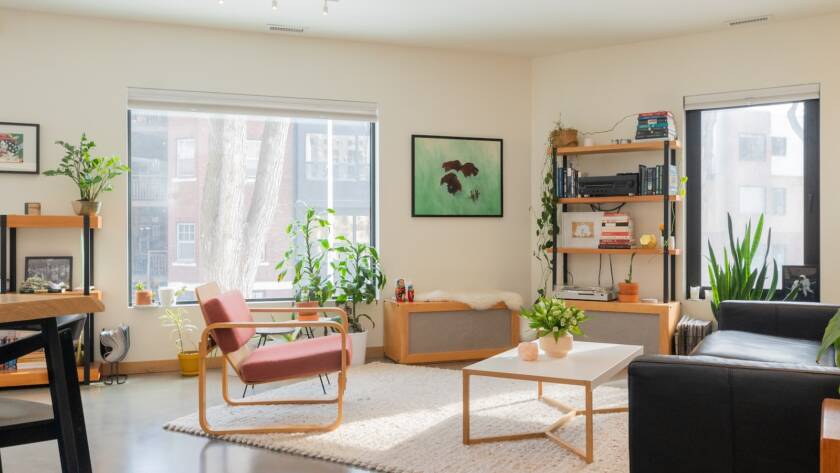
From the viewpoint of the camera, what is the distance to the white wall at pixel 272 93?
4.93 metres

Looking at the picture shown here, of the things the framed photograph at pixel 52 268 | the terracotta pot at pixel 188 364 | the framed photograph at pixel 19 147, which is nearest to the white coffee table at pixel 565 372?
the terracotta pot at pixel 188 364

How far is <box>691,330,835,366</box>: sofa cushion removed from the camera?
3.38 meters

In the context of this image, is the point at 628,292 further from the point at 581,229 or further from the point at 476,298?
the point at 476,298

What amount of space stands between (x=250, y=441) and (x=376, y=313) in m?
2.38

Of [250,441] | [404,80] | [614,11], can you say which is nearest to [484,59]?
[404,80]

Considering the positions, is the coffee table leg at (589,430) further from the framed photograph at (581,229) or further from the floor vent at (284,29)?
the floor vent at (284,29)

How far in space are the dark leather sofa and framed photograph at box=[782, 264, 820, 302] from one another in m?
3.16

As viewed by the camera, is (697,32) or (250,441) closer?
(250,441)

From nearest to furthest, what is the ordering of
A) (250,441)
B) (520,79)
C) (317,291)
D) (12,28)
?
(250,441) < (12,28) < (317,291) < (520,79)

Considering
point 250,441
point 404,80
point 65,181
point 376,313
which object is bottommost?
point 250,441

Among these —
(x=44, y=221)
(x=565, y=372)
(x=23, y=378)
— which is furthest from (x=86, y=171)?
(x=565, y=372)

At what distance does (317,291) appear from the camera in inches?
206

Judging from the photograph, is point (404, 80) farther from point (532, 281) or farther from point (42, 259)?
point (42, 259)

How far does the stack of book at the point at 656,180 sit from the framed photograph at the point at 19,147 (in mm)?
4426
